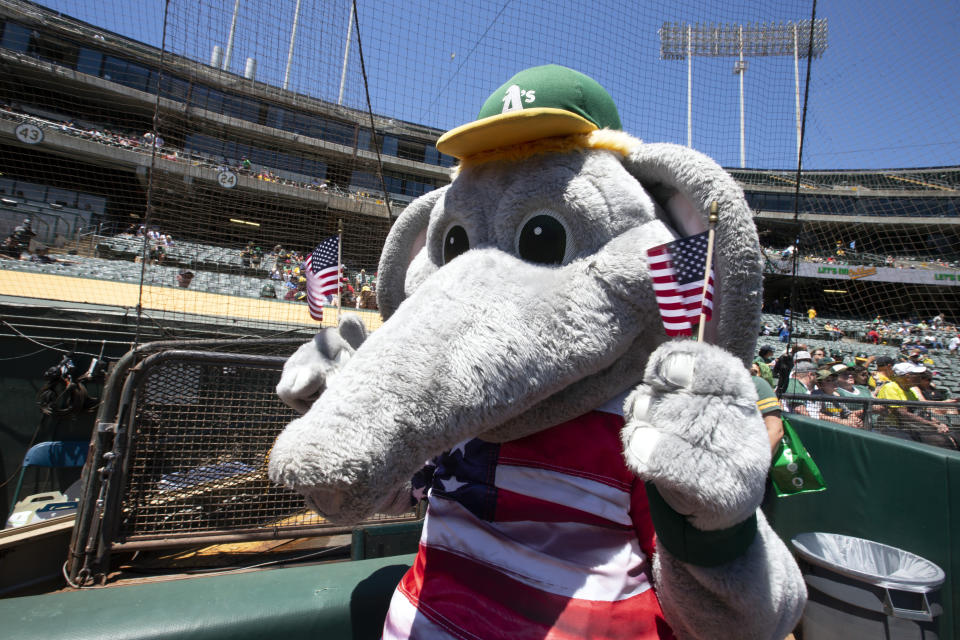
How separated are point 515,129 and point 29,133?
978 inches

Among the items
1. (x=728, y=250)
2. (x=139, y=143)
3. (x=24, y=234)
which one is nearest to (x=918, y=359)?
(x=728, y=250)

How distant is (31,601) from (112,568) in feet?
6.54

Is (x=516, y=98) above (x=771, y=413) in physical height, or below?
above

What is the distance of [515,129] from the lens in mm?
979

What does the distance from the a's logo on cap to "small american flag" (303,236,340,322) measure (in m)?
0.55

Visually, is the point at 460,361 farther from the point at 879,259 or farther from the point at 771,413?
the point at 879,259

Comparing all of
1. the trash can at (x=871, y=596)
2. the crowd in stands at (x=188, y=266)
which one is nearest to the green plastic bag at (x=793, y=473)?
the trash can at (x=871, y=596)

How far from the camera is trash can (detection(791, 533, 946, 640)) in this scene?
2016mm

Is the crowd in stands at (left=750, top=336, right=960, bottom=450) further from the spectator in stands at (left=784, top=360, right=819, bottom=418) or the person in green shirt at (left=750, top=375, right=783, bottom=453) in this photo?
the person in green shirt at (left=750, top=375, right=783, bottom=453)

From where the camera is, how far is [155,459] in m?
2.64

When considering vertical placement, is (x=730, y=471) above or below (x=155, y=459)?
above

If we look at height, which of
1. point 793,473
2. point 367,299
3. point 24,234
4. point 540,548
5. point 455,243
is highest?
point 24,234

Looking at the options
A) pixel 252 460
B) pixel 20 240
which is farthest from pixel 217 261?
pixel 252 460

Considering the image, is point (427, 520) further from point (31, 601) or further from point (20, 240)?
point (20, 240)
